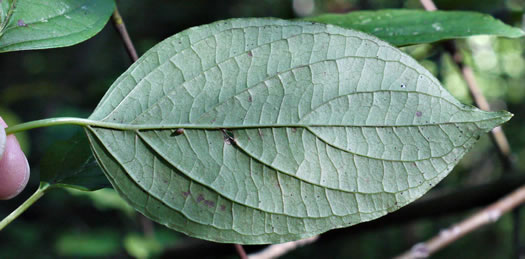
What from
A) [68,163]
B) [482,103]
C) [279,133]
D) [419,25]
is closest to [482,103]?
[482,103]

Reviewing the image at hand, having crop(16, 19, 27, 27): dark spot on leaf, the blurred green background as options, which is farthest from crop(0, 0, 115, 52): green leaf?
the blurred green background

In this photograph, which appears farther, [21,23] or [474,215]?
[474,215]

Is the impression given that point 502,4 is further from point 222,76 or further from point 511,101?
point 511,101

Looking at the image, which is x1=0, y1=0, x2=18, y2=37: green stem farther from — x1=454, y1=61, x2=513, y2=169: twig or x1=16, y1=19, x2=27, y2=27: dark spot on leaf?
x1=454, y1=61, x2=513, y2=169: twig

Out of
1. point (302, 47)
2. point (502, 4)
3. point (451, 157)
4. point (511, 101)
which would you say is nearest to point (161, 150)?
point (302, 47)

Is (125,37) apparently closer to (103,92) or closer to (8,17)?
(8,17)
